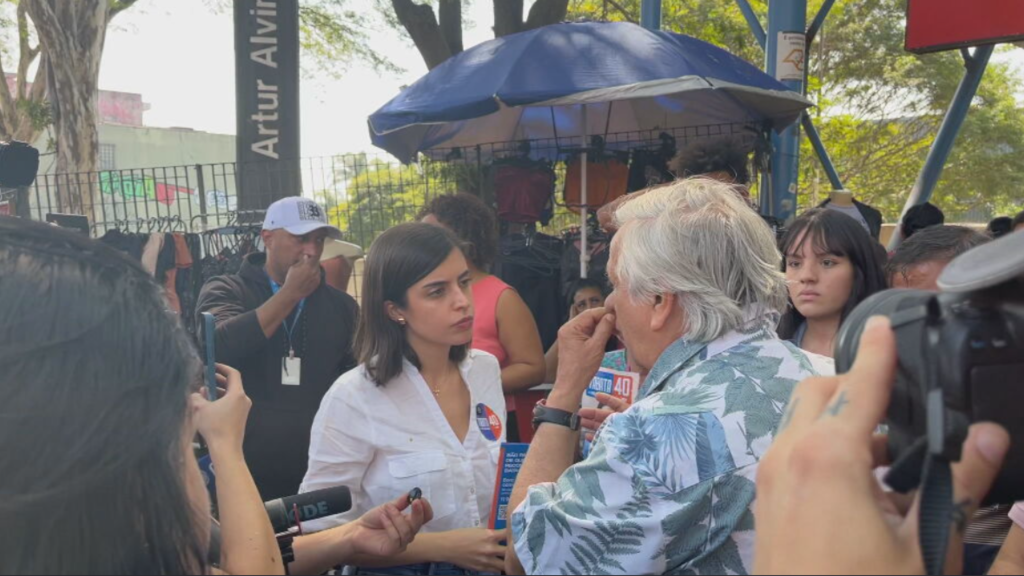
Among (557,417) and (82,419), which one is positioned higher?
(82,419)

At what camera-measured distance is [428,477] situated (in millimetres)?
2705

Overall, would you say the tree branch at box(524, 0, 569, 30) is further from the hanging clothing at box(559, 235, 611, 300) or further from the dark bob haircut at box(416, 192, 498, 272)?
the dark bob haircut at box(416, 192, 498, 272)

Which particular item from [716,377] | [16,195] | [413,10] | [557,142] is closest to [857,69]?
[413,10]

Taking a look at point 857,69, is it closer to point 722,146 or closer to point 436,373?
point 722,146

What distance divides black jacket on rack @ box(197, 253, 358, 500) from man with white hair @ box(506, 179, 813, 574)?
1821 millimetres

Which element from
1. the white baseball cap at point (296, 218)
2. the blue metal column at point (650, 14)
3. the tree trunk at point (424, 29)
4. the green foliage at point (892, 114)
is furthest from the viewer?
the green foliage at point (892, 114)

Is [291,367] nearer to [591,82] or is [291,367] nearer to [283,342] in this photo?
[283,342]

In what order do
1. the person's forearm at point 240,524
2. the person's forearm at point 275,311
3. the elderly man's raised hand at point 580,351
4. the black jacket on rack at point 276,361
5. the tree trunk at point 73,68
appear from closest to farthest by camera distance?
the person's forearm at point 240,524 → the elderly man's raised hand at point 580,351 → the black jacket on rack at point 276,361 → the person's forearm at point 275,311 → the tree trunk at point 73,68

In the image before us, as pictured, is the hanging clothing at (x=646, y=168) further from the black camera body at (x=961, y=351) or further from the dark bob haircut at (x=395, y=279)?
the black camera body at (x=961, y=351)

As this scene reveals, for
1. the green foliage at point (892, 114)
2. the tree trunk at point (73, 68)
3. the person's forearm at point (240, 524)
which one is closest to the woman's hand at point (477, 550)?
the person's forearm at point (240, 524)

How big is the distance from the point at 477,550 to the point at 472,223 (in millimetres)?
2274

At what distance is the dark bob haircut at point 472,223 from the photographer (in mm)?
4527

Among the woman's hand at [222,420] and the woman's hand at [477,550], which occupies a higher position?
the woman's hand at [222,420]

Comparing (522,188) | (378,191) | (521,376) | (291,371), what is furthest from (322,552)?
(378,191)
